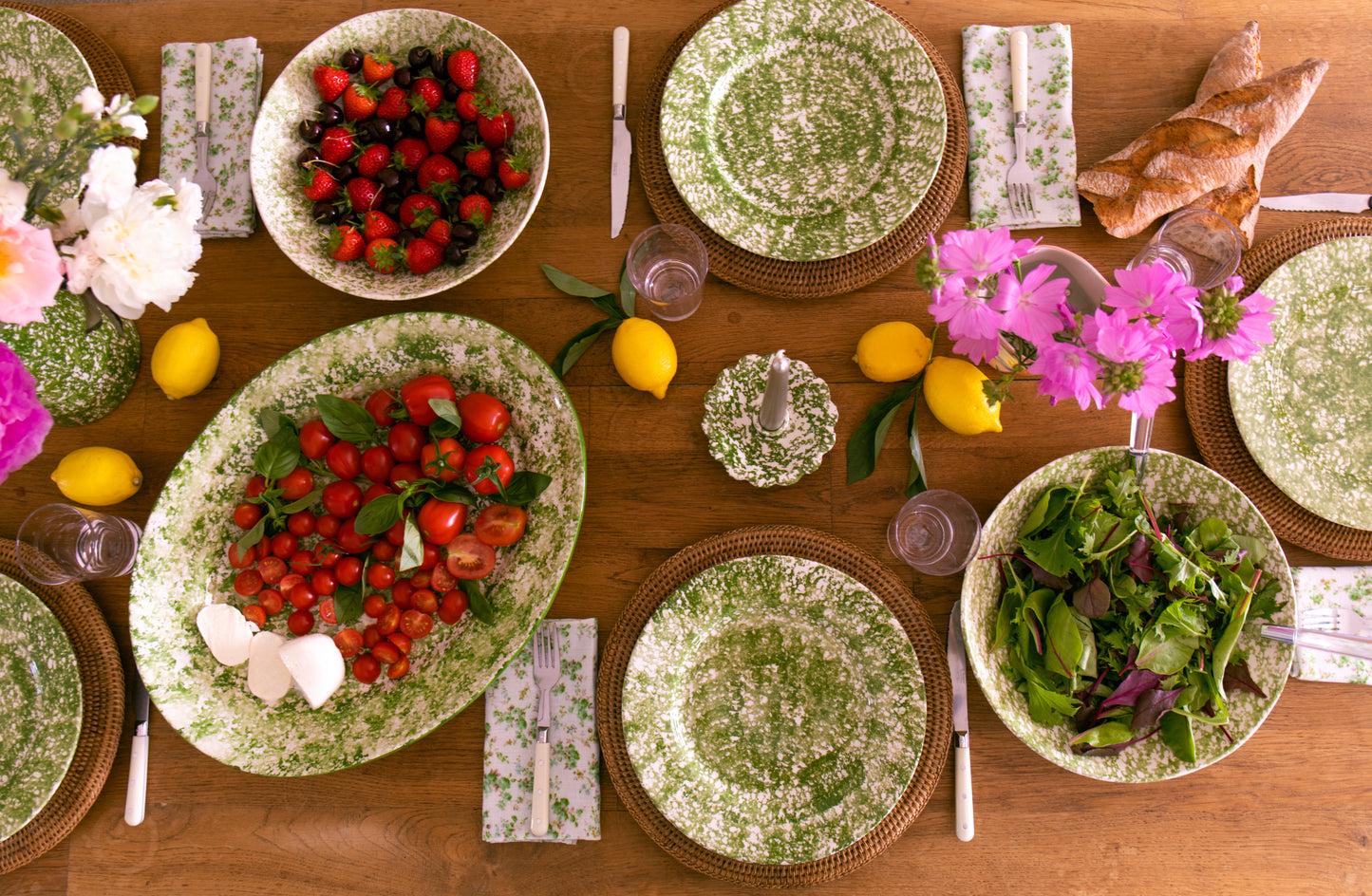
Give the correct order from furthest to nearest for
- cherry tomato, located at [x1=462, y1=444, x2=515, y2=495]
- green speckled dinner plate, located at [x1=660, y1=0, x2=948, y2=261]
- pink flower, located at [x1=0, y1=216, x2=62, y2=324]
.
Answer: green speckled dinner plate, located at [x1=660, y1=0, x2=948, y2=261]
cherry tomato, located at [x1=462, y1=444, x2=515, y2=495]
pink flower, located at [x1=0, y1=216, x2=62, y2=324]

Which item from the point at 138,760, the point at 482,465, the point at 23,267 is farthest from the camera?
the point at 138,760

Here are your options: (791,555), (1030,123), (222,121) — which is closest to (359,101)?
(222,121)

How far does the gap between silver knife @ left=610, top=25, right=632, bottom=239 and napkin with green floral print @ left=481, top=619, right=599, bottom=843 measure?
0.62 metres

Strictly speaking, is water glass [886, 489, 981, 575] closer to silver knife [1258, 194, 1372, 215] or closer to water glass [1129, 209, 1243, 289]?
water glass [1129, 209, 1243, 289]

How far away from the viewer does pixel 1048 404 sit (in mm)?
1135

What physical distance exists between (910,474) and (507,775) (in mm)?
724

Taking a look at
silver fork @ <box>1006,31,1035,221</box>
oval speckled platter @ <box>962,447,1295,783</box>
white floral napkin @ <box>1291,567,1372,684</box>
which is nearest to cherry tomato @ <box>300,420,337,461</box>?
oval speckled platter @ <box>962,447,1295,783</box>

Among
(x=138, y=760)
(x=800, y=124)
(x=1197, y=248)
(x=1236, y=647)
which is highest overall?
(x=800, y=124)

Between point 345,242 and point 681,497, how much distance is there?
595 mm

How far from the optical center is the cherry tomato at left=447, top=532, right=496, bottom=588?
1.05m

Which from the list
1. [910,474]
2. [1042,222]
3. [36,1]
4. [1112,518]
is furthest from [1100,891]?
[36,1]

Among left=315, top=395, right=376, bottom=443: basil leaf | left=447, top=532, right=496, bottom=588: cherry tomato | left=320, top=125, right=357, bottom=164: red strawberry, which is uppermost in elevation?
left=320, top=125, right=357, bottom=164: red strawberry

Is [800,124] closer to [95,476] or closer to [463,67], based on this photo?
[463,67]

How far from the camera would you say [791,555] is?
1100 millimetres
